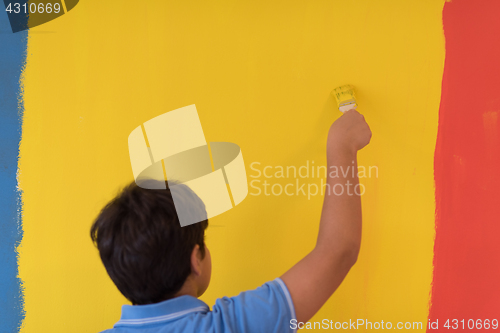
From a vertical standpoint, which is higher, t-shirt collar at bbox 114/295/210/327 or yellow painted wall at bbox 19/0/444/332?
yellow painted wall at bbox 19/0/444/332

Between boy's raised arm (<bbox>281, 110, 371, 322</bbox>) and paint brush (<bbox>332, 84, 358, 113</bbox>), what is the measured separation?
0.23 m

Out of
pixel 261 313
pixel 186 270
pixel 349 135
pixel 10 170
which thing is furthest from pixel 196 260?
pixel 10 170

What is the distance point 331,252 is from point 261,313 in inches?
6.3

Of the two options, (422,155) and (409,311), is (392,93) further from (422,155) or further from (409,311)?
(409,311)

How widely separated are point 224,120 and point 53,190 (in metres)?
0.51

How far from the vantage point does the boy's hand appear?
2.35ft

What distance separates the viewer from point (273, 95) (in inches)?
35.9

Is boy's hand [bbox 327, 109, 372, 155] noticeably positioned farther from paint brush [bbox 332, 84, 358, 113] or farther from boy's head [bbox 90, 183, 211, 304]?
boy's head [bbox 90, 183, 211, 304]

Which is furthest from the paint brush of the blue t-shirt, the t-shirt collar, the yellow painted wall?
the t-shirt collar

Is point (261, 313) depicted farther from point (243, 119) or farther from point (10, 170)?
point (10, 170)

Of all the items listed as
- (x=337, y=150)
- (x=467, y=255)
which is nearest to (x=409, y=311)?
(x=467, y=255)

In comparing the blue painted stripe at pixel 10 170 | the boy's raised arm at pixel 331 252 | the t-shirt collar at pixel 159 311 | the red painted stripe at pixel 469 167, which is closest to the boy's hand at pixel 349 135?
the boy's raised arm at pixel 331 252

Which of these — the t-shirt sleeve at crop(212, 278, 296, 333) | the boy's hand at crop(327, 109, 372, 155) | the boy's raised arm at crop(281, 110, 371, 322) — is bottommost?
the t-shirt sleeve at crop(212, 278, 296, 333)

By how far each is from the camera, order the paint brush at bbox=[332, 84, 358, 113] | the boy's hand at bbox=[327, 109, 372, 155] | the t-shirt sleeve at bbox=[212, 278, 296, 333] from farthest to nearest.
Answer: the paint brush at bbox=[332, 84, 358, 113]
the boy's hand at bbox=[327, 109, 372, 155]
the t-shirt sleeve at bbox=[212, 278, 296, 333]
